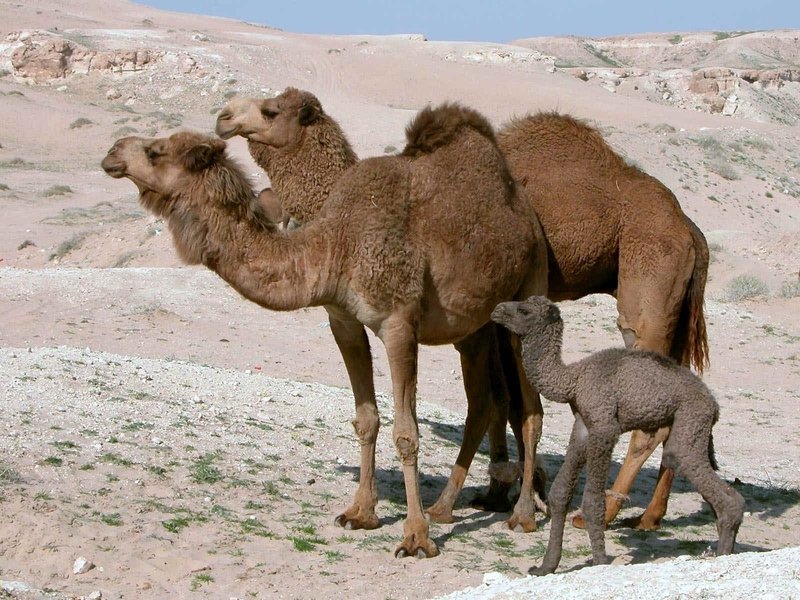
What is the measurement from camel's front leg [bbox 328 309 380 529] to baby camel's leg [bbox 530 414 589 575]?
144 cm

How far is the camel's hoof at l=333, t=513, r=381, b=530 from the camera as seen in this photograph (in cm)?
739

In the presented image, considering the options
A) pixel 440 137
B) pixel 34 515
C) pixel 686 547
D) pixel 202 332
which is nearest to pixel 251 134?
pixel 440 137

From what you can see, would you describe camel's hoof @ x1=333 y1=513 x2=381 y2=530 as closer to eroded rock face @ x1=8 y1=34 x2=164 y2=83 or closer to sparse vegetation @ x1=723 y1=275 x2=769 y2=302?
sparse vegetation @ x1=723 y1=275 x2=769 y2=302

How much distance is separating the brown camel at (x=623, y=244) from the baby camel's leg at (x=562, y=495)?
5.91 feet

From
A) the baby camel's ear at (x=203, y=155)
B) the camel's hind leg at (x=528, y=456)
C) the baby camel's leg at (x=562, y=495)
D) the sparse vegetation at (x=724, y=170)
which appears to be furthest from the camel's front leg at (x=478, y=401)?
the sparse vegetation at (x=724, y=170)

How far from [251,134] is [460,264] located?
5.45ft

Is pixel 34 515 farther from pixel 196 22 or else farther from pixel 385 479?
pixel 196 22

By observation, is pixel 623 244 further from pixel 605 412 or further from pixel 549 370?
pixel 605 412

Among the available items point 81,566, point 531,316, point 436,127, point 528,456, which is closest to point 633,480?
point 528,456

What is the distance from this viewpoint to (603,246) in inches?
336

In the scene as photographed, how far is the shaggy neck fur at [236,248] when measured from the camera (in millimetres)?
6703

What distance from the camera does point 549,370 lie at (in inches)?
253

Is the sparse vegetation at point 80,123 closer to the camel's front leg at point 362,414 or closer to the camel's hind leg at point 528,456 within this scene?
the camel's hind leg at point 528,456

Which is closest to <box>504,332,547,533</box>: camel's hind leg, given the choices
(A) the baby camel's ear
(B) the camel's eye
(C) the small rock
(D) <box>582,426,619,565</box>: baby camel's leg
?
(D) <box>582,426,619,565</box>: baby camel's leg
